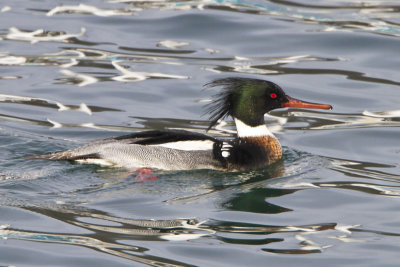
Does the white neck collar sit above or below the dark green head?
below

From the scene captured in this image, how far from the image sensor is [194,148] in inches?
358

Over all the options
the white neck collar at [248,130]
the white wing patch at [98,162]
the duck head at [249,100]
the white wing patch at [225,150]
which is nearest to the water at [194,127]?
the white wing patch at [98,162]

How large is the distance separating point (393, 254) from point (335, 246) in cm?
46

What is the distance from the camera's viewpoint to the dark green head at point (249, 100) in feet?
30.6

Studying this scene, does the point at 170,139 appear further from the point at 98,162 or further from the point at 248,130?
the point at 248,130

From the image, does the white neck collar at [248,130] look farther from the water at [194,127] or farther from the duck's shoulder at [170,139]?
the duck's shoulder at [170,139]

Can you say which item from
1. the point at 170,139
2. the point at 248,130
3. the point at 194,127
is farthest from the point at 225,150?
the point at 194,127

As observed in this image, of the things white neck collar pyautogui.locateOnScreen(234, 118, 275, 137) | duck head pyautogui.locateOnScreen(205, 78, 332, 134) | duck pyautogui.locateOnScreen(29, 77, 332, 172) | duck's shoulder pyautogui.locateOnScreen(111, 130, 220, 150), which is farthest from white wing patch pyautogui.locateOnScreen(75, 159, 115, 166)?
white neck collar pyautogui.locateOnScreen(234, 118, 275, 137)

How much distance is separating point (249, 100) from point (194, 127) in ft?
4.86

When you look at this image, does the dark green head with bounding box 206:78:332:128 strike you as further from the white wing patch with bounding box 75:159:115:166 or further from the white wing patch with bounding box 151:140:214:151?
the white wing patch with bounding box 75:159:115:166

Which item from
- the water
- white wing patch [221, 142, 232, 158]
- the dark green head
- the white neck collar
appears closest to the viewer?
the water

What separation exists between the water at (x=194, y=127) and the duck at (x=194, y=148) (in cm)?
13

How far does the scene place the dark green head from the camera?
30.6 ft

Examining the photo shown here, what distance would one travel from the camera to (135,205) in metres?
7.90
